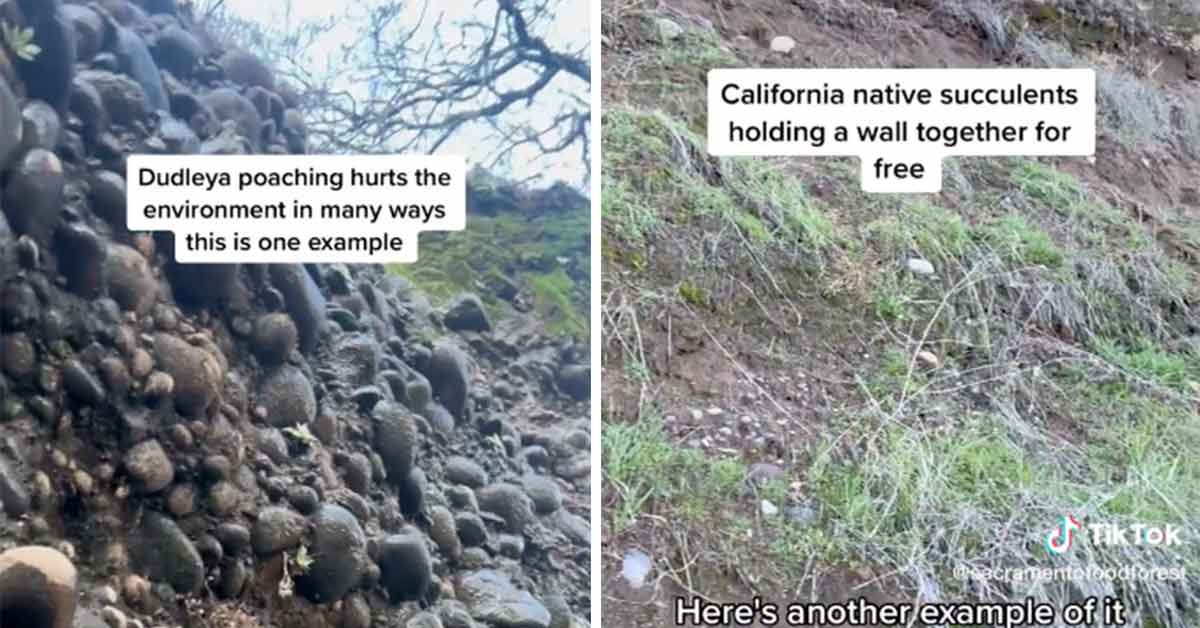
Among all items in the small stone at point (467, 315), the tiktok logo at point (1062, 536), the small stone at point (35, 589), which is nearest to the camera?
the small stone at point (35, 589)

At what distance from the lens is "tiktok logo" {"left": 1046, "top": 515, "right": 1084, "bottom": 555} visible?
1948 mm

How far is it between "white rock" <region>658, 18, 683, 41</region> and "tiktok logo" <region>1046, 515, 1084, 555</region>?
1011 mm

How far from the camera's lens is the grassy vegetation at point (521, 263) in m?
2.02

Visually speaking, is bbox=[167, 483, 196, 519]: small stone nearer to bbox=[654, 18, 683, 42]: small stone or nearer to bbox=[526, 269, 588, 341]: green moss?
bbox=[526, 269, 588, 341]: green moss

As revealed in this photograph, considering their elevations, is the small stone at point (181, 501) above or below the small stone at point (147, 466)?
below

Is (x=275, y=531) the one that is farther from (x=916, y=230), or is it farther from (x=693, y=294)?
(x=916, y=230)

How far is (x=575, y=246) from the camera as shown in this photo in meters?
2.03

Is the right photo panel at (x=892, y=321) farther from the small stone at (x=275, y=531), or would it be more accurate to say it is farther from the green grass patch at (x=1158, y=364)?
the small stone at (x=275, y=531)

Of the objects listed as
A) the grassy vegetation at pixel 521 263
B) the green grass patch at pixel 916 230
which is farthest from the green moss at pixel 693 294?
the green grass patch at pixel 916 230

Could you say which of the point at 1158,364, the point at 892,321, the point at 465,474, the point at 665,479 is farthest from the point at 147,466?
the point at 1158,364

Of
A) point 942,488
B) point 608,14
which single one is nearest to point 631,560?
point 942,488

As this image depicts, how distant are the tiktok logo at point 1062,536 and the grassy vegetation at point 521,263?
816 mm

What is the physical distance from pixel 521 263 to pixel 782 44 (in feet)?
1.87

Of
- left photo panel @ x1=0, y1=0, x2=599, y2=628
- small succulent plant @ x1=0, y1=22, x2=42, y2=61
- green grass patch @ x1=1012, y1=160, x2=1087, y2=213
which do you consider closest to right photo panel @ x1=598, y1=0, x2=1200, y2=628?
green grass patch @ x1=1012, y1=160, x2=1087, y2=213
